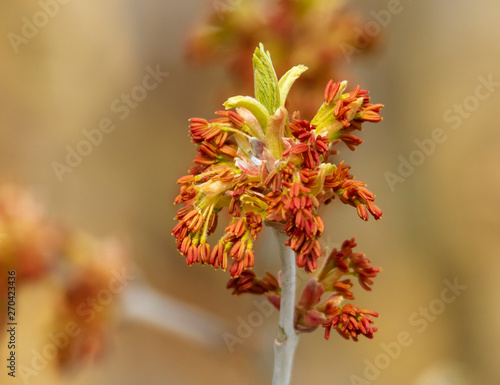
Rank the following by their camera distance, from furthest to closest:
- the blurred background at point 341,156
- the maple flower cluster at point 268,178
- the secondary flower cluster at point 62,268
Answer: the blurred background at point 341,156, the secondary flower cluster at point 62,268, the maple flower cluster at point 268,178

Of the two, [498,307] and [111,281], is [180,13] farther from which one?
[498,307]

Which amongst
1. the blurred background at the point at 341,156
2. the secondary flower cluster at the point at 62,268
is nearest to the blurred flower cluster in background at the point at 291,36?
the secondary flower cluster at the point at 62,268

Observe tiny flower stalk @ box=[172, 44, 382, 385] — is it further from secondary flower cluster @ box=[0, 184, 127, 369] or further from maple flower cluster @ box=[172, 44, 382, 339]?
secondary flower cluster @ box=[0, 184, 127, 369]

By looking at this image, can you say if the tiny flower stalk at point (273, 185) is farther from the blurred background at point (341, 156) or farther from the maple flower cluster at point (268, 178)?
the blurred background at point (341, 156)

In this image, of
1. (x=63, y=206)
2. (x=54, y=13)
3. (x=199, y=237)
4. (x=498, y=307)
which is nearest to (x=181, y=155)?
(x=63, y=206)

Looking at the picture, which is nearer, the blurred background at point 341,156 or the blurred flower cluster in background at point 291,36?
the blurred flower cluster in background at point 291,36

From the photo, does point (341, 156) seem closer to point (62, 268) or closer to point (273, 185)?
point (62, 268)

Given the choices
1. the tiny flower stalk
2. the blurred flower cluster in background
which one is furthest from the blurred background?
the tiny flower stalk

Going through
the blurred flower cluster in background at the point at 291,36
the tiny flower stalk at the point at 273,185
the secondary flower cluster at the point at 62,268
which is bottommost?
the secondary flower cluster at the point at 62,268
